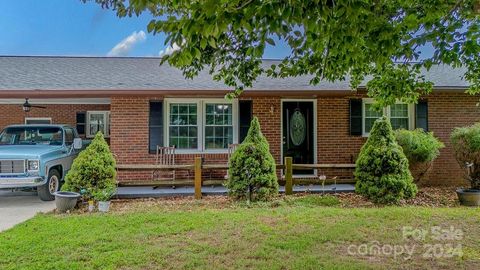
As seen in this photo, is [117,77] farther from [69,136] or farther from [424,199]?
[424,199]

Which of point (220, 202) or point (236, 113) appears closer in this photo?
point (220, 202)

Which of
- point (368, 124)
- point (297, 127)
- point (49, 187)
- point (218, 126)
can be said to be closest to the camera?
point (49, 187)

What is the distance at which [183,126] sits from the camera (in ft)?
33.4

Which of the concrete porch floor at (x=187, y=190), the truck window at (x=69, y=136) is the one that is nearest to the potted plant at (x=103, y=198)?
the concrete porch floor at (x=187, y=190)

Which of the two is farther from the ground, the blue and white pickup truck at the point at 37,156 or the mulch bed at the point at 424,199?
the blue and white pickup truck at the point at 37,156

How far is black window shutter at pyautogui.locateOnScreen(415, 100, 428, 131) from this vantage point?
33.6ft

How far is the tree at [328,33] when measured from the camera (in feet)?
8.49

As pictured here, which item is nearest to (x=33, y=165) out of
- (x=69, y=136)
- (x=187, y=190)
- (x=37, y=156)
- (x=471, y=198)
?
(x=37, y=156)

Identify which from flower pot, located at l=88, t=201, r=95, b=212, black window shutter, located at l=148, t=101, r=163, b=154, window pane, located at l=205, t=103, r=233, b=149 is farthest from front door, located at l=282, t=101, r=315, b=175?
flower pot, located at l=88, t=201, r=95, b=212

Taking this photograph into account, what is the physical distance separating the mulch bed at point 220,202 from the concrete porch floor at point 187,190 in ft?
0.47

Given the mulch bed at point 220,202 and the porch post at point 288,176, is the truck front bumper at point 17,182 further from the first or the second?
the porch post at point 288,176

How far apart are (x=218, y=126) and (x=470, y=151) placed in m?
6.54

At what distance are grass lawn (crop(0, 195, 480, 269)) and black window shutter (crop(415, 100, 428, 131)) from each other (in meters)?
3.48

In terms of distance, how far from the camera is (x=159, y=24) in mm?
2891
